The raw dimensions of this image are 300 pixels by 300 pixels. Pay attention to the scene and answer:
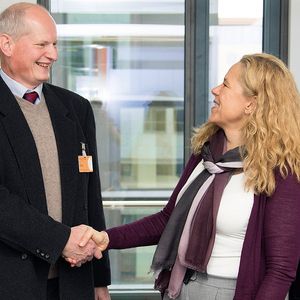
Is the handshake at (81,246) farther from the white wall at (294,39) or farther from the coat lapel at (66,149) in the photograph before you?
the white wall at (294,39)

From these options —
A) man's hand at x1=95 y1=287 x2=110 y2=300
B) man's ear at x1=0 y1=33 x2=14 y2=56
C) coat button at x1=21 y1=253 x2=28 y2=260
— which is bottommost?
man's hand at x1=95 y1=287 x2=110 y2=300

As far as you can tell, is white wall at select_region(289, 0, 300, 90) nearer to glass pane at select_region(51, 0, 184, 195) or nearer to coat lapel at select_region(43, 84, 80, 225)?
glass pane at select_region(51, 0, 184, 195)

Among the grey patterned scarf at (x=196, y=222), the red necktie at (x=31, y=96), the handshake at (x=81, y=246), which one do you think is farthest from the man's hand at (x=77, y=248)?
the red necktie at (x=31, y=96)

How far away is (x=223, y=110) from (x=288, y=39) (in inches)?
77.1

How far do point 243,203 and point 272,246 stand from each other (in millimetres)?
175

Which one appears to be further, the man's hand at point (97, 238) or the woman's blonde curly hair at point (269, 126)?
the man's hand at point (97, 238)

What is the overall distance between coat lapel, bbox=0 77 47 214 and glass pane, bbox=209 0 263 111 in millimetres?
2130

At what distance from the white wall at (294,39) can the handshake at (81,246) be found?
2099 millimetres

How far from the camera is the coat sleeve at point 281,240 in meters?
1.86

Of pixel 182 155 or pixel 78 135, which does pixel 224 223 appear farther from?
pixel 182 155

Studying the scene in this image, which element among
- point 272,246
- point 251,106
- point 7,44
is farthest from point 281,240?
point 7,44

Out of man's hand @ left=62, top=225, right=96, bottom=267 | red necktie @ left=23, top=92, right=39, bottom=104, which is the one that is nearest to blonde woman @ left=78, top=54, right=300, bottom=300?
man's hand @ left=62, top=225, right=96, bottom=267

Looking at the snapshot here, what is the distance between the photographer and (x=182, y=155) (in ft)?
13.5

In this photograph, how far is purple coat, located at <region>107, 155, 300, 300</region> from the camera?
186 centimetres
